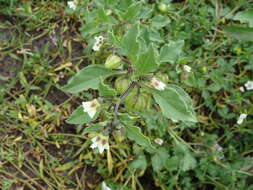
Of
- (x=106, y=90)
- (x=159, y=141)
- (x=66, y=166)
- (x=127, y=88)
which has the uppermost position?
(x=106, y=90)

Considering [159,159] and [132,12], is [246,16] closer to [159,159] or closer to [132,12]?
[132,12]

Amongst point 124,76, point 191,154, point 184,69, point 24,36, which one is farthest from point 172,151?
point 24,36

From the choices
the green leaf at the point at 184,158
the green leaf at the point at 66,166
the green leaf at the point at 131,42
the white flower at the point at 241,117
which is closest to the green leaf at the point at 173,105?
the green leaf at the point at 131,42

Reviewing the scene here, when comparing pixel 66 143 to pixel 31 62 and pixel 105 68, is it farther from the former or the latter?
pixel 105 68

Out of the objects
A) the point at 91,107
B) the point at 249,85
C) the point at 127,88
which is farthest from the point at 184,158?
the point at 91,107

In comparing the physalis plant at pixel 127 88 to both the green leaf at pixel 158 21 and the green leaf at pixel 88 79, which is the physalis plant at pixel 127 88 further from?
the green leaf at pixel 158 21

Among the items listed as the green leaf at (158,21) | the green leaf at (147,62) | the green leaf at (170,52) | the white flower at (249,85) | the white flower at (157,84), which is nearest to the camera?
the green leaf at (147,62)

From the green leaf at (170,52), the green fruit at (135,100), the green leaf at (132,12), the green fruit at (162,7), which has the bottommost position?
the green fruit at (162,7)

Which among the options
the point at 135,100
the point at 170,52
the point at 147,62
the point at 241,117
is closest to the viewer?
the point at 147,62
